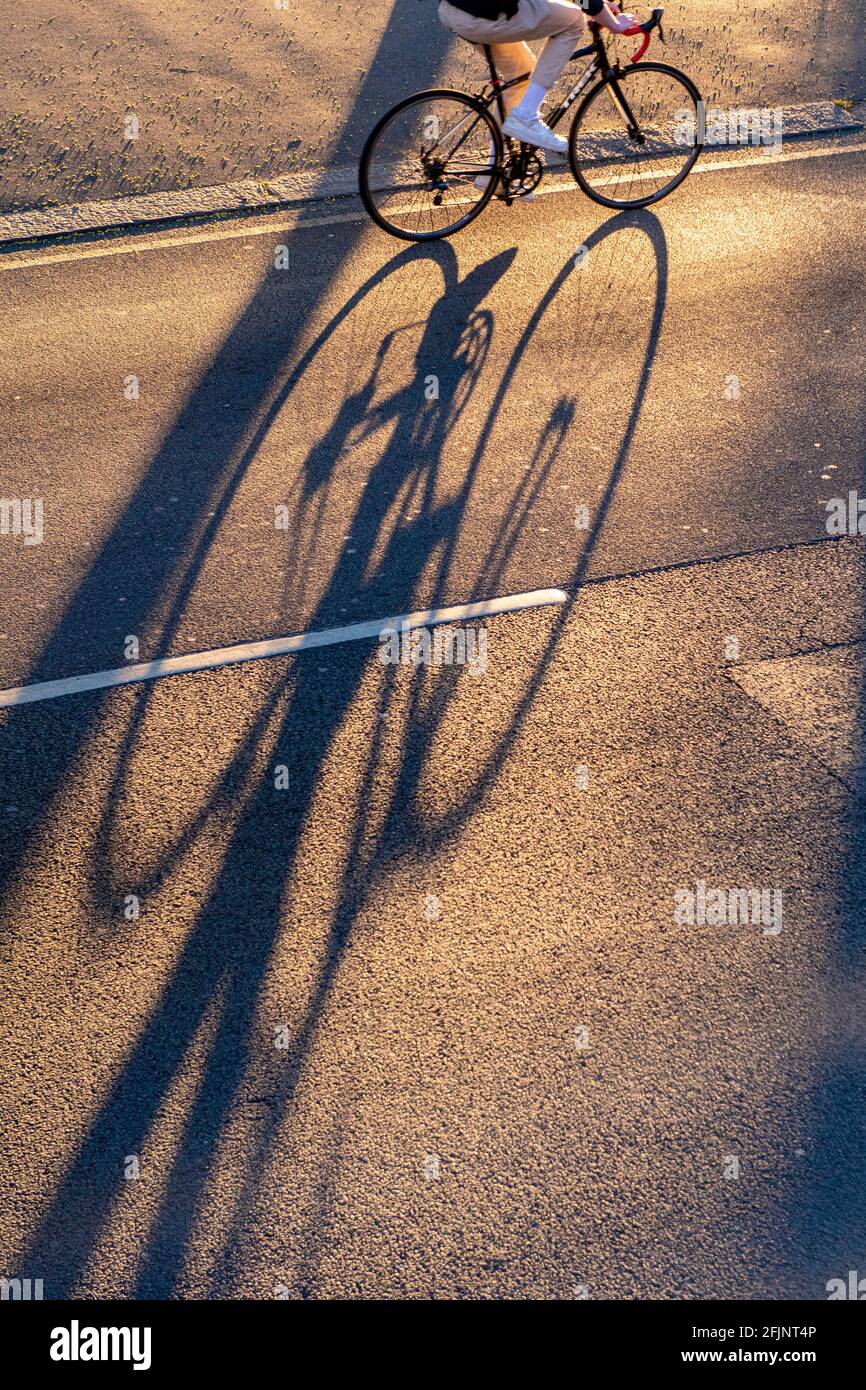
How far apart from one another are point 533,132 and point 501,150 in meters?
Result: 0.34

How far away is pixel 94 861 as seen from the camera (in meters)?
5.04

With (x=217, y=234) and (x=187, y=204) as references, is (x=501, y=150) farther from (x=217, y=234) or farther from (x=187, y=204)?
Result: (x=187, y=204)

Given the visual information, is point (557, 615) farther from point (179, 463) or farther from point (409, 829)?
point (179, 463)

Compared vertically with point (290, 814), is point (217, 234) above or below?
above

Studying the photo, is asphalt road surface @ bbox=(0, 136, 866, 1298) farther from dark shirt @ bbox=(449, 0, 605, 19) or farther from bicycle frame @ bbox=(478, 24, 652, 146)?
dark shirt @ bbox=(449, 0, 605, 19)

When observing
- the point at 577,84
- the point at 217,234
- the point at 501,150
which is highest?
the point at 577,84

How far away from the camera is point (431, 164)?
8773 millimetres

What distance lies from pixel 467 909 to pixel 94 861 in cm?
133

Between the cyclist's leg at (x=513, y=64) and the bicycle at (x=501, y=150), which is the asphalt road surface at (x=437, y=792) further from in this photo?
the cyclist's leg at (x=513, y=64)

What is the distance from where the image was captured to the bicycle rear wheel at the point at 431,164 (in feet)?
28.4

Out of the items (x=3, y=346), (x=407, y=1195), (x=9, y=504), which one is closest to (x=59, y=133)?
(x=3, y=346)

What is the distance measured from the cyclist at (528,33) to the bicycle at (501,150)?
0.12m

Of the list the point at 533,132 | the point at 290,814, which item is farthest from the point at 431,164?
the point at 290,814

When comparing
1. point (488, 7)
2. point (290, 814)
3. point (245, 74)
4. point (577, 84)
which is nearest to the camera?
point (290, 814)
